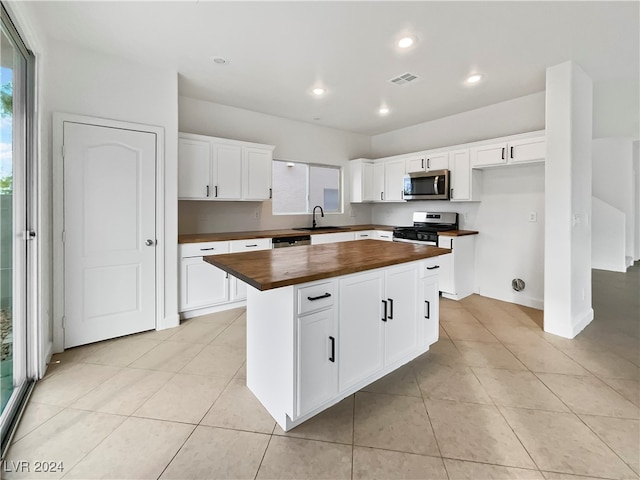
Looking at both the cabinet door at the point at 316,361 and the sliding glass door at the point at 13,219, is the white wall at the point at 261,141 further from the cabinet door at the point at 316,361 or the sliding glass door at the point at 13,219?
the cabinet door at the point at 316,361

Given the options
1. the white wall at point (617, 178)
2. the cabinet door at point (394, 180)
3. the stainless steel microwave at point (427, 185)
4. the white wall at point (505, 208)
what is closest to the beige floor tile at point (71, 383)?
the stainless steel microwave at point (427, 185)

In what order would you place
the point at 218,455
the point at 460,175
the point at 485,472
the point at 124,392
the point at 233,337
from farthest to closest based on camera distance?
the point at 460,175
the point at 233,337
the point at 124,392
the point at 218,455
the point at 485,472

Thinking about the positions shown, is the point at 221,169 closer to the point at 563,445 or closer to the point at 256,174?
the point at 256,174

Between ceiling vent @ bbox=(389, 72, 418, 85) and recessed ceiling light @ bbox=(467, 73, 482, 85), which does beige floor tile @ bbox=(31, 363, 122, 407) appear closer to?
ceiling vent @ bbox=(389, 72, 418, 85)

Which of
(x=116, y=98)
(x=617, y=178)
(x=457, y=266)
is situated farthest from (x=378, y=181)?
(x=617, y=178)

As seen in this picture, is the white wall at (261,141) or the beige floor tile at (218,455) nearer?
the beige floor tile at (218,455)

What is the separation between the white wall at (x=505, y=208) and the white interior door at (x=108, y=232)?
161 inches

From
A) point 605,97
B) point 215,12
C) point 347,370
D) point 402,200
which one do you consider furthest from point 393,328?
point 605,97

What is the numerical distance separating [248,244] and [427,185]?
2.75 m

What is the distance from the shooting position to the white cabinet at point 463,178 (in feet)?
13.8

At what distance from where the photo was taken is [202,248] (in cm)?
353

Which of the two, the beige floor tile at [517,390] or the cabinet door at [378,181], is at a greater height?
the cabinet door at [378,181]

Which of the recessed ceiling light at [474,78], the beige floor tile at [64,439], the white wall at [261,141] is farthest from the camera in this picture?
the white wall at [261,141]

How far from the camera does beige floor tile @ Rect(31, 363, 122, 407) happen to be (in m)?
2.03
